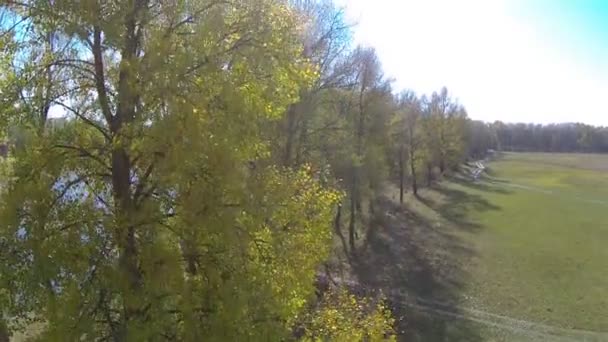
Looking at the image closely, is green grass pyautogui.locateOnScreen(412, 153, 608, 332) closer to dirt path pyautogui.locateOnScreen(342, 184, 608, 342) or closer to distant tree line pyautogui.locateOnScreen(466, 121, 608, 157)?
dirt path pyautogui.locateOnScreen(342, 184, 608, 342)

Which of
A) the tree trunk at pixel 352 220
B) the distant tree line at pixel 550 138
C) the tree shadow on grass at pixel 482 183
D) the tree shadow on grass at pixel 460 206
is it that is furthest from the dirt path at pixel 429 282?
the distant tree line at pixel 550 138

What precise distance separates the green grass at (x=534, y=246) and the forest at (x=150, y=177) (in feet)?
64.1

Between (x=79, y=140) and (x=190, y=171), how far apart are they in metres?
1.56

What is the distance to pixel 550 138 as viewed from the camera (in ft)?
513

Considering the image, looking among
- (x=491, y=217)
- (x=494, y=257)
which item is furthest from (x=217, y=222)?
(x=491, y=217)

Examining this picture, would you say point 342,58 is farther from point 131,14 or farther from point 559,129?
point 559,129

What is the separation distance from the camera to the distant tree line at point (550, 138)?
143 m

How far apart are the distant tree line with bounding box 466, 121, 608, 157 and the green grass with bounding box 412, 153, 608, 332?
267 ft

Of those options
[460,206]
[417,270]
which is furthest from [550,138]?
[417,270]

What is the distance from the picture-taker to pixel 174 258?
657cm

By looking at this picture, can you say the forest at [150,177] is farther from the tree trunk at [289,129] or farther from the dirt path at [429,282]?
the dirt path at [429,282]

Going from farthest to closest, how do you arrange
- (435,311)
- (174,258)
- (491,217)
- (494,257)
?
1. (491,217)
2. (494,257)
3. (435,311)
4. (174,258)

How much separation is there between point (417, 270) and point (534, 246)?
10.7 meters

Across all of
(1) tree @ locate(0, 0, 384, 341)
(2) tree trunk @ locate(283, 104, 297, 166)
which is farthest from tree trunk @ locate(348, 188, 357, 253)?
(1) tree @ locate(0, 0, 384, 341)
